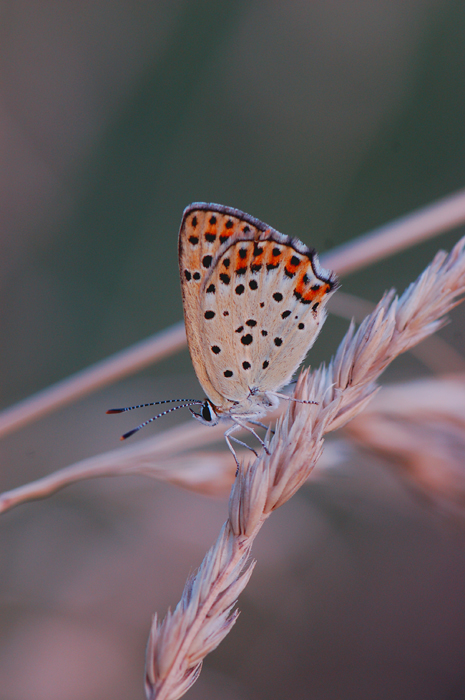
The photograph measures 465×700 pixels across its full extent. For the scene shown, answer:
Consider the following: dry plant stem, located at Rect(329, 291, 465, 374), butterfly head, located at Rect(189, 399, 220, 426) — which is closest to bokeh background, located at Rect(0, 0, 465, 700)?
butterfly head, located at Rect(189, 399, 220, 426)

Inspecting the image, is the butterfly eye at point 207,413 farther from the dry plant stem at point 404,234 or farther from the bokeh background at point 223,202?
the bokeh background at point 223,202

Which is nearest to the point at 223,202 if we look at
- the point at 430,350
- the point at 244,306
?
the point at 244,306

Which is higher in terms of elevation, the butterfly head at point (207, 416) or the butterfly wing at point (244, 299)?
the butterfly wing at point (244, 299)

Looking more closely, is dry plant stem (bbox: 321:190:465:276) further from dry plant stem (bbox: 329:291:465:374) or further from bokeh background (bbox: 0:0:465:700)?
bokeh background (bbox: 0:0:465:700)

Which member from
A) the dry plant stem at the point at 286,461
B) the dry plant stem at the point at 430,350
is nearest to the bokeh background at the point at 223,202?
the dry plant stem at the point at 430,350

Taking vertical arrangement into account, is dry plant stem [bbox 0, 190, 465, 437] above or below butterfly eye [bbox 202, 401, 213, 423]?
above
